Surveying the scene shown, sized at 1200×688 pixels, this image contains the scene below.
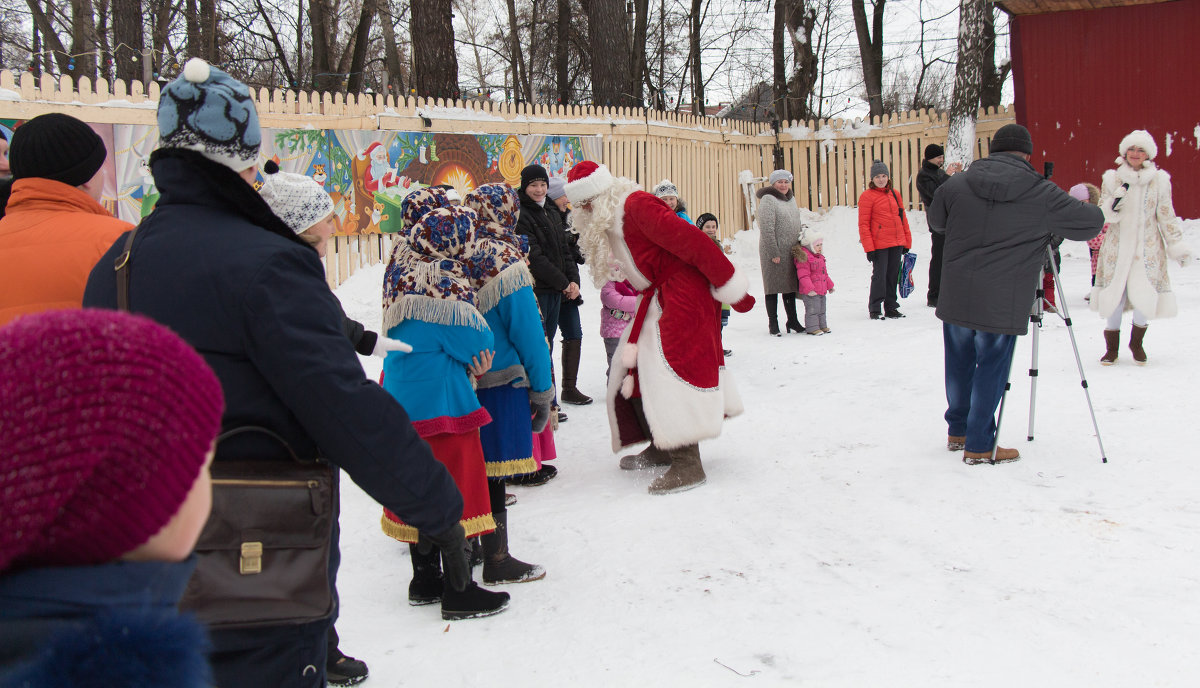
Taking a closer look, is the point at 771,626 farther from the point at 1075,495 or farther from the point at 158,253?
the point at 158,253

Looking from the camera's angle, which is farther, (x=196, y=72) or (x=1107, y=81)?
(x=1107, y=81)

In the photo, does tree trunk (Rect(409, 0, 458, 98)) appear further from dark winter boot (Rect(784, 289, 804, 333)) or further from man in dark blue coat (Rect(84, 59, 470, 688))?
man in dark blue coat (Rect(84, 59, 470, 688))

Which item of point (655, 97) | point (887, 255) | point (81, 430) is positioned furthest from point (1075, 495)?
point (655, 97)

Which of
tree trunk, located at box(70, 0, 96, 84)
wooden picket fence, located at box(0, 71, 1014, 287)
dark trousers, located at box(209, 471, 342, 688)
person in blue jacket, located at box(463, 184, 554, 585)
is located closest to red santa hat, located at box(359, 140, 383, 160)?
wooden picket fence, located at box(0, 71, 1014, 287)

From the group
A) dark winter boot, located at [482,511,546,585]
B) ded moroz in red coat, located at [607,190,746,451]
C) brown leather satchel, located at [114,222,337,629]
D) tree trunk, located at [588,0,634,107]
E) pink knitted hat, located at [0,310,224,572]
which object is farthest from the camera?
tree trunk, located at [588,0,634,107]

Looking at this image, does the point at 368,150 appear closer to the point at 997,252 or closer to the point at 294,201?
the point at 997,252

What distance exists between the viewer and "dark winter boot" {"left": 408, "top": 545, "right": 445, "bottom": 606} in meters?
3.69

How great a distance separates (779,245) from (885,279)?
1.46 meters

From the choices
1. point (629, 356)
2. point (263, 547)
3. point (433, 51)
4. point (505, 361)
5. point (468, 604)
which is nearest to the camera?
point (263, 547)

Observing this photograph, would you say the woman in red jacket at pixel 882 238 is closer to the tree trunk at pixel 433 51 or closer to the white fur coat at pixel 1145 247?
the white fur coat at pixel 1145 247

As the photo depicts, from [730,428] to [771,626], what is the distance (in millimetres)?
3100

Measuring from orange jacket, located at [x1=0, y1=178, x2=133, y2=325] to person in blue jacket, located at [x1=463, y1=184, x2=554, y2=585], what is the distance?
4.53 feet

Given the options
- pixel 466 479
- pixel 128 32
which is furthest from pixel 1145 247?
pixel 128 32

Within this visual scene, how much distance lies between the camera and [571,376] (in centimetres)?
745
